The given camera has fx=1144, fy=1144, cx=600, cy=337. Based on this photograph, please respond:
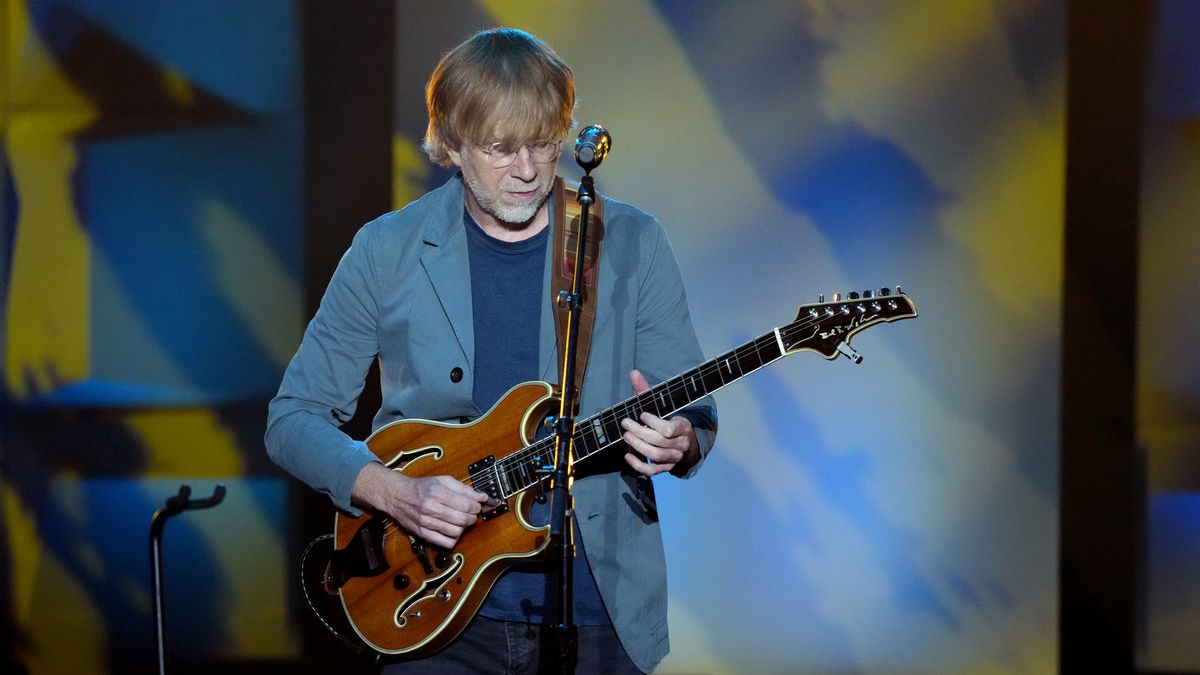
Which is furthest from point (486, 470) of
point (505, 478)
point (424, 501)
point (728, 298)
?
point (728, 298)

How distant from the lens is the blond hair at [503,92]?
2.56 meters

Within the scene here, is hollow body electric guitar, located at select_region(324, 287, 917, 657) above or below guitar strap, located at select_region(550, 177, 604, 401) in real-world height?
below

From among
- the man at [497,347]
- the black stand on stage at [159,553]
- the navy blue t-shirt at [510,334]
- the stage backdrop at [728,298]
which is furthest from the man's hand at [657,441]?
the stage backdrop at [728,298]

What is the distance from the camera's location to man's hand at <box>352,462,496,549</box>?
7.93 ft

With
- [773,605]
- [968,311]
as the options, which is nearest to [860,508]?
[773,605]

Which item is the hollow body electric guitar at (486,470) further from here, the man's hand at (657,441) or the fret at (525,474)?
the man's hand at (657,441)

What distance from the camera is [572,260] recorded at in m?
2.58

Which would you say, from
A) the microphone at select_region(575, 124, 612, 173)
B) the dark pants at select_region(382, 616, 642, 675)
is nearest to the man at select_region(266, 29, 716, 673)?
the dark pants at select_region(382, 616, 642, 675)

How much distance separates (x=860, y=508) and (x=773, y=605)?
1.65 ft

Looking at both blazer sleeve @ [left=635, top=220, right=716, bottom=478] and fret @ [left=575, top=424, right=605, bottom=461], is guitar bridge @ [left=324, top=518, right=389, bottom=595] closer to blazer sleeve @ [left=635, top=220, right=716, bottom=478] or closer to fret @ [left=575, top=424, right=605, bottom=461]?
fret @ [left=575, top=424, right=605, bottom=461]

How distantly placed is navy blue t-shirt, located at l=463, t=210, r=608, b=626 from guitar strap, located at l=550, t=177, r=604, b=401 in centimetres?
4

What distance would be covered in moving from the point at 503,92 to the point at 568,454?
0.89 m

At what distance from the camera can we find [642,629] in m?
2.42

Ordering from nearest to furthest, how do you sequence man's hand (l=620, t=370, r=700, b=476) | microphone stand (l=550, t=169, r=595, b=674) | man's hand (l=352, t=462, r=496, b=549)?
microphone stand (l=550, t=169, r=595, b=674) → man's hand (l=620, t=370, r=700, b=476) → man's hand (l=352, t=462, r=496, b=549)
